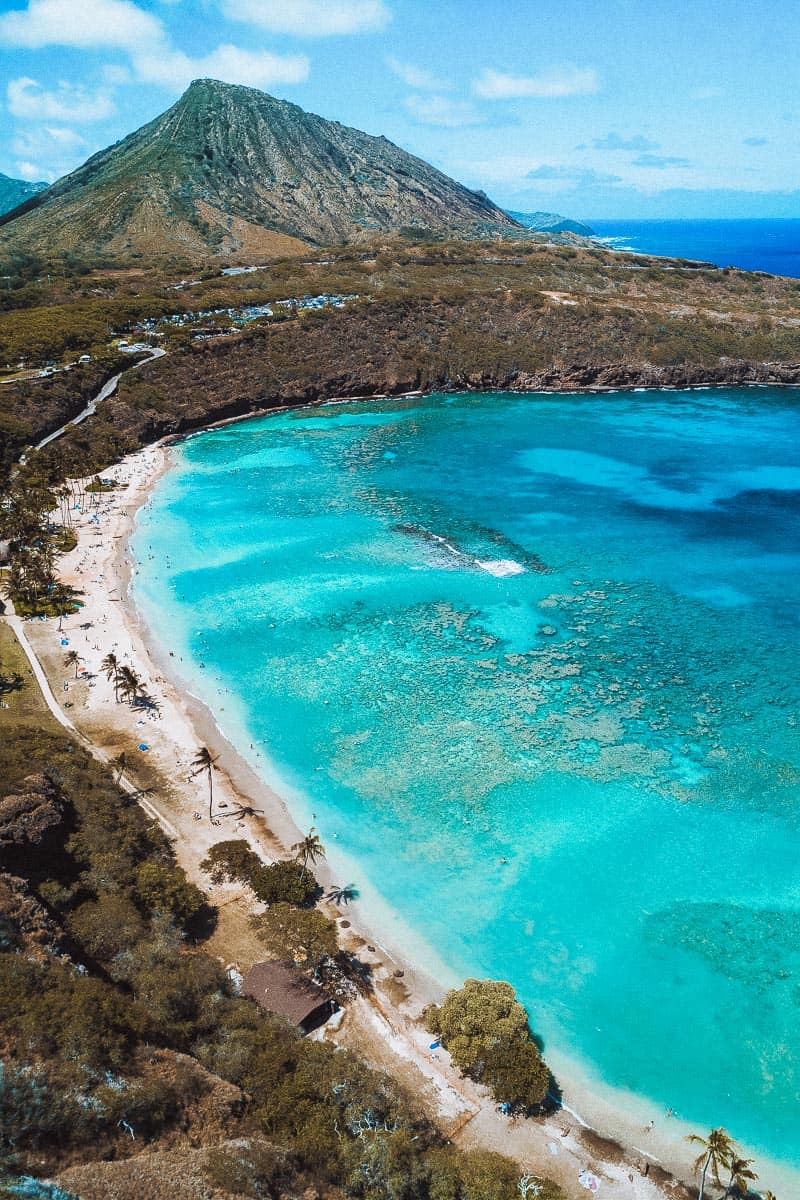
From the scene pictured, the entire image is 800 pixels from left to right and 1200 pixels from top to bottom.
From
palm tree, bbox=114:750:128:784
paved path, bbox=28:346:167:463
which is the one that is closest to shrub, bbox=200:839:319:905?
palm tree, bbox=114:750:128:784

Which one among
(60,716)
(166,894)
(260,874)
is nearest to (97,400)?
(60,716)

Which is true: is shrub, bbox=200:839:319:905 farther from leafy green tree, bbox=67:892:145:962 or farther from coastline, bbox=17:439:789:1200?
leafy green tree, bbox=67:892:145:962

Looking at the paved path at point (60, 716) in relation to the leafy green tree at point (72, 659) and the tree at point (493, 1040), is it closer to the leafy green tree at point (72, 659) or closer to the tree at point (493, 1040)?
the leafy green tree at point (72, 659)

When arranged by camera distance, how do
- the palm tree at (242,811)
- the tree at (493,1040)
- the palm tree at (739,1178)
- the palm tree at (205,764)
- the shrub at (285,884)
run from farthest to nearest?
the palm tree at (205,764)
the palm tree at (242,811)
the shrub at (285,884)
the tree at (493,1040)
the palm tree at (739,1178)

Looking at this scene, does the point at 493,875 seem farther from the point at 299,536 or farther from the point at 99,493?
the point at 99,493

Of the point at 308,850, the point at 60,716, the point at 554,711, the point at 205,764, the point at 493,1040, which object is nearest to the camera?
the point at 493,1040

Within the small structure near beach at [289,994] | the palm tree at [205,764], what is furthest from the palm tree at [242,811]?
the small structure near beach at [289,994]

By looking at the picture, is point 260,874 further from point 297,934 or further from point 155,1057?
point 155,1057
